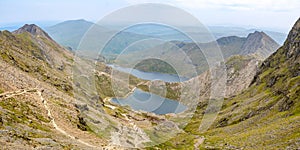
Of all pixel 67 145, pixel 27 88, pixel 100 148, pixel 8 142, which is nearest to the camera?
pixel 8 142

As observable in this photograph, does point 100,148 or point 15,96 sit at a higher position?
point 15,96

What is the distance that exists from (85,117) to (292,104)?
10286cm

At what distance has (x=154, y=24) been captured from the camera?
177 ft

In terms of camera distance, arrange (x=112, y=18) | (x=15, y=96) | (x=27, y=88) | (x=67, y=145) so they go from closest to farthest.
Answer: (x=112, y=18), (x=67, y=145), (x=15, y=96), (x=27, y=88)

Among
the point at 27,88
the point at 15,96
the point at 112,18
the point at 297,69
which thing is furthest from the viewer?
the point at 297,69

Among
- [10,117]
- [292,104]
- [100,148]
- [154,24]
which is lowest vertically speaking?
[292,104]

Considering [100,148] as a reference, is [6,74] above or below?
above

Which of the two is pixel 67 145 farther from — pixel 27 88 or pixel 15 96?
pixel 27 88

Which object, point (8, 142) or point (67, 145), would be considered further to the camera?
point (67, 145)

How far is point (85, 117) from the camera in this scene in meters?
95.4

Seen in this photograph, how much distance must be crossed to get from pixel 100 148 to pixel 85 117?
37.4m

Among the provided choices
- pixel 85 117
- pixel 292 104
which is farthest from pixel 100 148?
pixel 292 104

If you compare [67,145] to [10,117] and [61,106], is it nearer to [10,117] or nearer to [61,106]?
[10,117]

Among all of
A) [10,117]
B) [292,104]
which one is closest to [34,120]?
[10,117]
